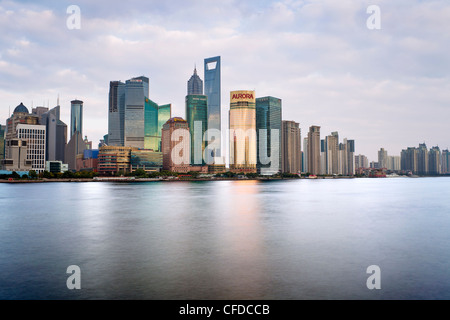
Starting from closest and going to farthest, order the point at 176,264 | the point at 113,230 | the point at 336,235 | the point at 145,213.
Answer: the point at 176,264 → the point at 336,235 → the point at 113,230 → the point at 145,213

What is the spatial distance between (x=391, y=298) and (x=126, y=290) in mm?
20905

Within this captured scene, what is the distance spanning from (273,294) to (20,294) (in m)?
19.9

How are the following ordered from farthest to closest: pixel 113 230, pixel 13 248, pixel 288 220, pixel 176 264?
pixel 288 220, pixel 113 230, pixel 13 248, pixel 176 264

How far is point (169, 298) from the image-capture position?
24922 mm

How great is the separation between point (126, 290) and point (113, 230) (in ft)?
96.4

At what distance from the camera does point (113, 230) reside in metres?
53.9
